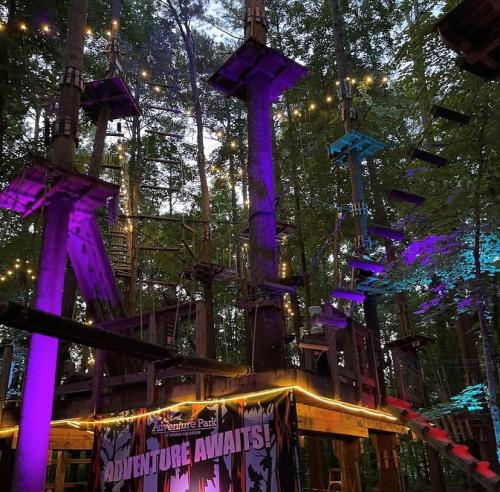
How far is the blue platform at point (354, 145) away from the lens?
12328 mm

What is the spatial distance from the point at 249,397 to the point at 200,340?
1154 millimetres

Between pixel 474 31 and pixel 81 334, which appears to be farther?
pixel 474 31

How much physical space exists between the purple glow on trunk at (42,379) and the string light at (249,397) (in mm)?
1172

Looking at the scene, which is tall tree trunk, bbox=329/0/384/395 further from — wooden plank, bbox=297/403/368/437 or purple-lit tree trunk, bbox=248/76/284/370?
purple-lit tree trunk, bbox=248/76/284/370

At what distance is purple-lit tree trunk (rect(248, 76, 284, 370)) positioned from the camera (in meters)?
7.59

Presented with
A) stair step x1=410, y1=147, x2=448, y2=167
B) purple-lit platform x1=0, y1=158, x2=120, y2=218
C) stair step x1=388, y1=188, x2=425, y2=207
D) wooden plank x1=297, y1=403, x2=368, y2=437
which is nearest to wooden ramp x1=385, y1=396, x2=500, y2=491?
wooden plank x1=297, y1=403, x2=368, y2=437

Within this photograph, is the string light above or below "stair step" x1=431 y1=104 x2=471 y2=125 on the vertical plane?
below

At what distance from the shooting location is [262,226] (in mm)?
8547

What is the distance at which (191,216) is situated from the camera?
27297mm

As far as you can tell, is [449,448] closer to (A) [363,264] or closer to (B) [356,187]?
(A) [363,264]

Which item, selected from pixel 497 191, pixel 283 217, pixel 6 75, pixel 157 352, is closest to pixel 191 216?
pixel 283 217

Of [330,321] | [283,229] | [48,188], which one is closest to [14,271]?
[48,188]

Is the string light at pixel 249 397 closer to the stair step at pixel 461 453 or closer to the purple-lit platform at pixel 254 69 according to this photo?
the stair step at pixel 461 453

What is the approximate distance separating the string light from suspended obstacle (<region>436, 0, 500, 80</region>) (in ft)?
15.7
